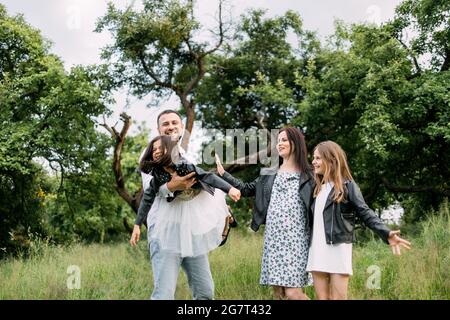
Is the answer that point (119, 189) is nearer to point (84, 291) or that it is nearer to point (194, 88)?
point (194, 88)

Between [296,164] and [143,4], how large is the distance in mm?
10821

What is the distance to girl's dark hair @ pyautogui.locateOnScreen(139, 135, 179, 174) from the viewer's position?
153 inches

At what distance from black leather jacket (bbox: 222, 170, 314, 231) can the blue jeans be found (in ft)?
1.84

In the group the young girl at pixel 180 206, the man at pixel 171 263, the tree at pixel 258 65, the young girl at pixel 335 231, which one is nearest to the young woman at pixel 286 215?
the young girl at pixel 335 231

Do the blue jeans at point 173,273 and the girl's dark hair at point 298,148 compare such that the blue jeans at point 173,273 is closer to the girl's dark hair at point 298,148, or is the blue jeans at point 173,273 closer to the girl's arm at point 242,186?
the girl's arm at point 242,186

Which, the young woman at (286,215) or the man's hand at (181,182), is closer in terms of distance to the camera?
the man's hand at (181,182)

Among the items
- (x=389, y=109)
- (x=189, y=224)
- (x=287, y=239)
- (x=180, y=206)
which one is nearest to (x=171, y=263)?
(x=189, y=224)

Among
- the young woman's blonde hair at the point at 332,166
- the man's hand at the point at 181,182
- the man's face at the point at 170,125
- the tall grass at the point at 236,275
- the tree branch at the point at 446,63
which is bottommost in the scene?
the tall grass at the point at 236,275

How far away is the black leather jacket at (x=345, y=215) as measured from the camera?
3904 millimetres

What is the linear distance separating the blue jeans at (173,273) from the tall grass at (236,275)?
1.97m

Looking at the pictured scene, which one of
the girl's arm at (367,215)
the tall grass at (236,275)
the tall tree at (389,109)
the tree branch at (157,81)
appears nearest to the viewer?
the girl's arm at (367,215)

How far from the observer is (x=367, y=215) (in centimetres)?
388
